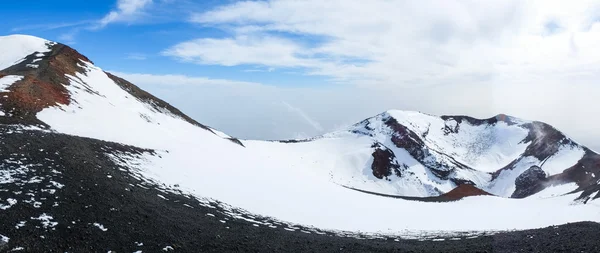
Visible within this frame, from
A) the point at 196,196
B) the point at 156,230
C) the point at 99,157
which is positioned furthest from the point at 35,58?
the point at 156,230

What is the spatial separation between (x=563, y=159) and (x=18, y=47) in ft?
477

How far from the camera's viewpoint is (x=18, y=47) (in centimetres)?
5662

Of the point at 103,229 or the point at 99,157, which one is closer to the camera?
the point at 103,229

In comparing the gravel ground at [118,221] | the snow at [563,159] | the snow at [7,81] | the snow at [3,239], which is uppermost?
the snow at [563,159]

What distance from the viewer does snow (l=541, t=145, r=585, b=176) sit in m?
112

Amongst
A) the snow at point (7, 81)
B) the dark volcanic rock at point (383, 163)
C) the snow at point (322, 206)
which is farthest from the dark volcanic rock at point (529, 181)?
the snow at point (7, 81)

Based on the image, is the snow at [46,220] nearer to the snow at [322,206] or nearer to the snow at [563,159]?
the snow at [322,206]

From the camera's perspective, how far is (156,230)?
14.8 metres

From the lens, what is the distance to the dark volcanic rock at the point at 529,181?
10400 cm

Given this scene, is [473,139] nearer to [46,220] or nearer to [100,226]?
[100,226]

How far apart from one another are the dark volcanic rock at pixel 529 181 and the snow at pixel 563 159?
3054 millimetres

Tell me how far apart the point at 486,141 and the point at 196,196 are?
15190 cm

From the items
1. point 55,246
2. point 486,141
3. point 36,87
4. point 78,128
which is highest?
point 486,141

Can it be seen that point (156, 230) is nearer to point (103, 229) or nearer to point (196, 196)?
point (103, 229)
